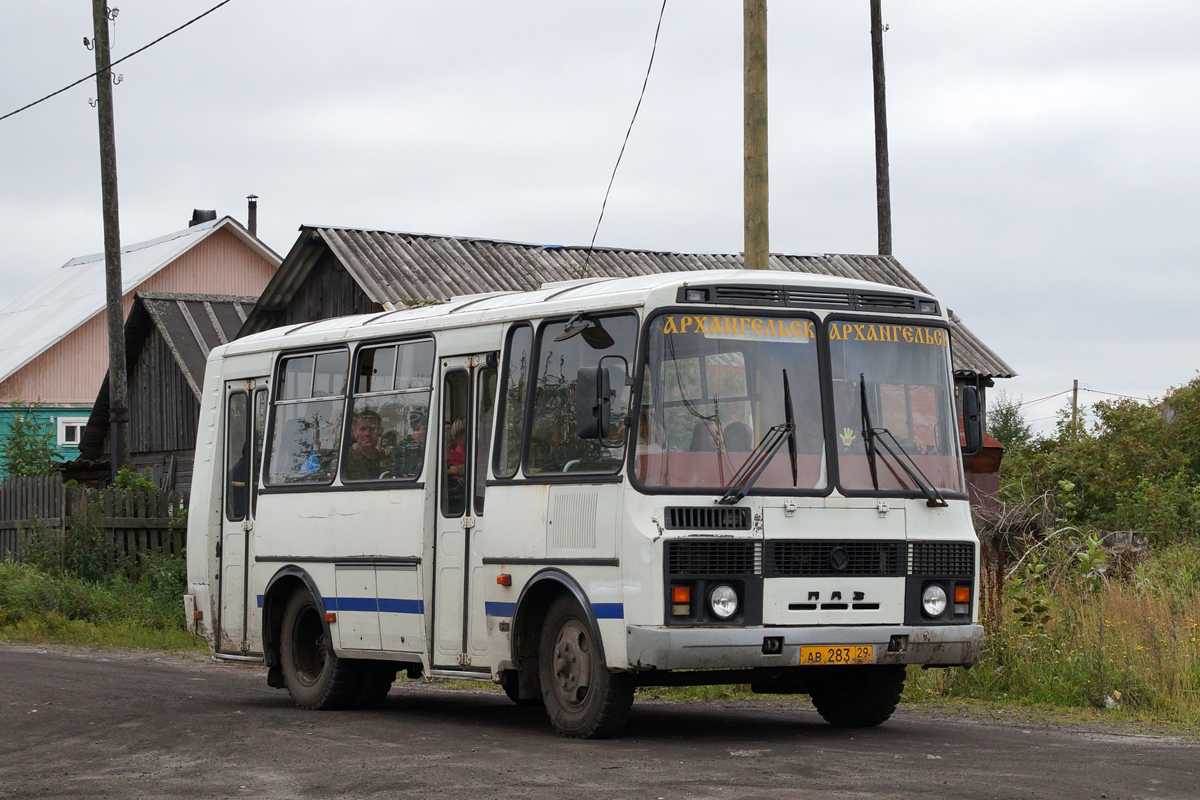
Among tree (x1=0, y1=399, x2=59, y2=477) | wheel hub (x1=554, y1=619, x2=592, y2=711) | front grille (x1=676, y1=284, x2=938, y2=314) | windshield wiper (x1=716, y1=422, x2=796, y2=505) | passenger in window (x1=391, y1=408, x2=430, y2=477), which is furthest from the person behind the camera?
tree (x1=0, y1=399, x2=59, y2=477)

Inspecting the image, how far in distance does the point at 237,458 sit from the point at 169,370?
20963 millimetres

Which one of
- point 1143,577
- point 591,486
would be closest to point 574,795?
point 591,486

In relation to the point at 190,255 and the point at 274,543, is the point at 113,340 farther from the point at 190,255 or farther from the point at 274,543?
the point at 190,255

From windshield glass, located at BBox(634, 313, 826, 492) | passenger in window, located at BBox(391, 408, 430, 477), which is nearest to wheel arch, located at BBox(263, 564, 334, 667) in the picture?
passenger in window, located at BBox(391, 408, 430, 477)

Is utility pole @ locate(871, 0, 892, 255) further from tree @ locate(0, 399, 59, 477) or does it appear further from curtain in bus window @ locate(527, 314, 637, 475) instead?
curtain in bus window @ locate(527, 314, 637, 475)

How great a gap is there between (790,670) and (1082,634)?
3.66 metres

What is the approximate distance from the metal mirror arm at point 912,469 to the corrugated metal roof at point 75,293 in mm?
37002

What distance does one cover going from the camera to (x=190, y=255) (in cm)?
A: 4997

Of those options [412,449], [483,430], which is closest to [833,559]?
[483,430]

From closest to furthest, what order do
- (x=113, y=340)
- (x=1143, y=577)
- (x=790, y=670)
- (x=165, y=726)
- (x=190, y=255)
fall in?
(x=790, y=670) < (x=165, y=726) < (x=1143, y=577) < (x=113, y=340) < (x=190, y=255)

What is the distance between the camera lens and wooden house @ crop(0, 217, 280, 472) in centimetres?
4566

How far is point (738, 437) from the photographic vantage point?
10.2 m

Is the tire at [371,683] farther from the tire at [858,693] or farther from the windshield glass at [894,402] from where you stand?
the windshield glass at [894,402]

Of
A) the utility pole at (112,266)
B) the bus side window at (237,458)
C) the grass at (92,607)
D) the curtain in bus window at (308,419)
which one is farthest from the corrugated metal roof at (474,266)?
the curtain in bus window at (308,419)
